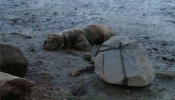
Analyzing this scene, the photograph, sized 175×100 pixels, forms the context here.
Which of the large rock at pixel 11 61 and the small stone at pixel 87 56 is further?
the small stone at pixel 87 56

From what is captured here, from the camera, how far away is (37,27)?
6.28 meters

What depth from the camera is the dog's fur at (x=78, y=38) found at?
191 inches

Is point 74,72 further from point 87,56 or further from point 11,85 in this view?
point 11,85

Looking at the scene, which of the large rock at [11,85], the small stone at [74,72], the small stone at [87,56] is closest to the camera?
the large rock at [11,85]

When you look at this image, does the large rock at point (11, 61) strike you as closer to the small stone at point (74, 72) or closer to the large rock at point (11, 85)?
the large rock at point (11, 85)

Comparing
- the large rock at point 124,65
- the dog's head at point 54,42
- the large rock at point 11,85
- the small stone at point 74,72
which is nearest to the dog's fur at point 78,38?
the dog's head at point 54,42

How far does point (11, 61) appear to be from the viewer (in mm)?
3225

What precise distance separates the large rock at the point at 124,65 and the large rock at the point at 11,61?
3.64 feet

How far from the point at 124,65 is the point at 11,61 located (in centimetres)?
157

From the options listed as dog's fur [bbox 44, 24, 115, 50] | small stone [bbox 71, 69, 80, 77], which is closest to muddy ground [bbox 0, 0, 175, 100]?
small stone [bbox 71, 69, 80, 77]

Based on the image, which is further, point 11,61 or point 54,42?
point 54,42

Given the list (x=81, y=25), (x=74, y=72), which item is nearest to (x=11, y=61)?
(x=74, y=72)

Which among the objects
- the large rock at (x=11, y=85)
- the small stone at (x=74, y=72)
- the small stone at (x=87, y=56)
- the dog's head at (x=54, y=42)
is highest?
the large rock at (x=11, y=85)

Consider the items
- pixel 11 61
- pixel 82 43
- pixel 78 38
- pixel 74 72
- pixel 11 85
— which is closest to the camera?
Result: pixel 11 85
